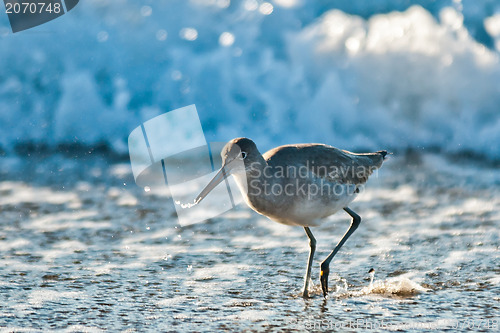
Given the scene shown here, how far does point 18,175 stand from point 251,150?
3.81 metres

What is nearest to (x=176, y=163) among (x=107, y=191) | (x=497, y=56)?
(x=107, y=191)

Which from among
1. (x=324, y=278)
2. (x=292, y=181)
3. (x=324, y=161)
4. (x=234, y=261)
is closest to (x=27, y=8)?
(x=234, y=261)

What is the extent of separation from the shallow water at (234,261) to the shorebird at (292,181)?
0.36 m

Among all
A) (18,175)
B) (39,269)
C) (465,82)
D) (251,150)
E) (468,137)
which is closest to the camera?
(251,150)

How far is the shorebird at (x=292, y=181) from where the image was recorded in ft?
13.0

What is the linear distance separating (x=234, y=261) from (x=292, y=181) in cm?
89

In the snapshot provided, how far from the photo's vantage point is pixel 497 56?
31.2 feet

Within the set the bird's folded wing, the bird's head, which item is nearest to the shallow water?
the bird's folded wing

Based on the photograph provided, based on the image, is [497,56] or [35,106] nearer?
[35,106]

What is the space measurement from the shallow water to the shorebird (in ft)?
1.18

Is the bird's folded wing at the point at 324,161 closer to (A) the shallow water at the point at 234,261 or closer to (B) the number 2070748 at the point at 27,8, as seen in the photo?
(A) the shallow water at the point at 234,261

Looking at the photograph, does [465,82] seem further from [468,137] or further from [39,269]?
[39,269]

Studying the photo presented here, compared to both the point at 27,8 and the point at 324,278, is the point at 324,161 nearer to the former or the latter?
the point at 324,278

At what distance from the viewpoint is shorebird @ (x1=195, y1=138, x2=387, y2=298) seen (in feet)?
13.0
